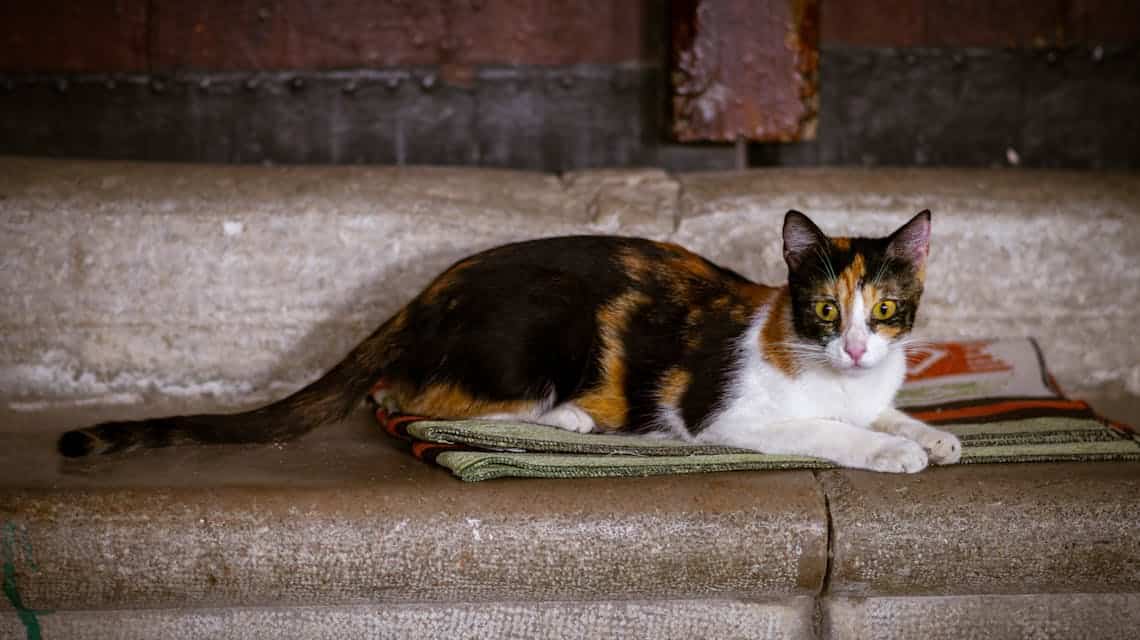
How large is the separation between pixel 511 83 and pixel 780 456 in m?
1.37

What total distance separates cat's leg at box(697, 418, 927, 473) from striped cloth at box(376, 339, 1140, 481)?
26mm

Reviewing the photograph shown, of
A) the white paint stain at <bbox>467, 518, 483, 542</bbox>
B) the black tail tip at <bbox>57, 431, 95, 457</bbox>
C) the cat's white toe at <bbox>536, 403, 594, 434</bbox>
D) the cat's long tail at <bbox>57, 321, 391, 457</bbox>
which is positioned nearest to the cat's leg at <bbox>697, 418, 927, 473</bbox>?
the cat's white toe at <bbox>536, 403, 594, 434</bbox>

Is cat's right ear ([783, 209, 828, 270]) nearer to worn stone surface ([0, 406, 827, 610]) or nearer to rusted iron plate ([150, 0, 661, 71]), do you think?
worn stone surface ([0, 406, 827, 610])

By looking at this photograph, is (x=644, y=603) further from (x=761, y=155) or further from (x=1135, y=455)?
(x=761, y=155)

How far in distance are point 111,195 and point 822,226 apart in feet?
5.18

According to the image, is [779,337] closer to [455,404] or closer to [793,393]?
[793,393]

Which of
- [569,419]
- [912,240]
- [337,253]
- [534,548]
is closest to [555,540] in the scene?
[534,548]

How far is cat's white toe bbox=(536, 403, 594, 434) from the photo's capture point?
198 cm

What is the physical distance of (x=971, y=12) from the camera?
2.82 meters

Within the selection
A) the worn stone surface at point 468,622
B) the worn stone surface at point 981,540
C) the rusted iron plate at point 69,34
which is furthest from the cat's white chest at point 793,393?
the rusted iron plate at point 69,34

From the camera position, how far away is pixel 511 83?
279cm

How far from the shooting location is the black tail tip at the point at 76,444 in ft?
5.91

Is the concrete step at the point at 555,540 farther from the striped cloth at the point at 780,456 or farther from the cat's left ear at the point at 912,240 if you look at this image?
the cat's left ear at the point at 912,240

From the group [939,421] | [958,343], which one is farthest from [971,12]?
[939,421]
